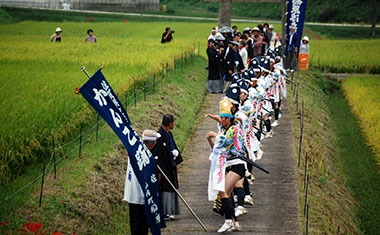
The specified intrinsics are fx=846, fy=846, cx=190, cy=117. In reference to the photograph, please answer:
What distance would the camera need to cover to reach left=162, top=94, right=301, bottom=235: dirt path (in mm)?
12578

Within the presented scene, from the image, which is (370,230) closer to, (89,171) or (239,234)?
(239,234)

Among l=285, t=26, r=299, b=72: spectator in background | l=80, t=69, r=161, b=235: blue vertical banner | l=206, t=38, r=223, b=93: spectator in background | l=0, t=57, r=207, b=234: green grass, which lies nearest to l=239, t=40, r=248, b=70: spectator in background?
l=206, t=38, r=223, b=93: spectator in background

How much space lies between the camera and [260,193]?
14.4 metres

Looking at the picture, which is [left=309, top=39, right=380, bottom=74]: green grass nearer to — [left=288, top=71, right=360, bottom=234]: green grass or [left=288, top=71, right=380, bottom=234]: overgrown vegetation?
[left=288, top=71, right=380, bottom=234]: overgrown vegetation

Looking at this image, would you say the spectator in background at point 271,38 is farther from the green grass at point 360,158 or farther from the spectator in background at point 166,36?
the spectator in background at point 166,36

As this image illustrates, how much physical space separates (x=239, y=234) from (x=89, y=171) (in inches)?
106

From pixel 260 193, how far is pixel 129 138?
462 centimetres

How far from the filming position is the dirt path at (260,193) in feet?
41.3

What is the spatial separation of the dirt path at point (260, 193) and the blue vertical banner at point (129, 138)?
5.19ft

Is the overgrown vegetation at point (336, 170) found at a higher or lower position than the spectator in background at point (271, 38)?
lower

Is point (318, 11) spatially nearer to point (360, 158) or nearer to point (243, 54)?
point (243, 54)

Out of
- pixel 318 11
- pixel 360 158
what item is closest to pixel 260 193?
pixel 360 158

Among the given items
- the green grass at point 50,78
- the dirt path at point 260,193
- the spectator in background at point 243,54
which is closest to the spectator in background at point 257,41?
the spectator in background at point 243,54

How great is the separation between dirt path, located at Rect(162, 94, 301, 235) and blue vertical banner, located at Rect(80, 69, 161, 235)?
158cm
